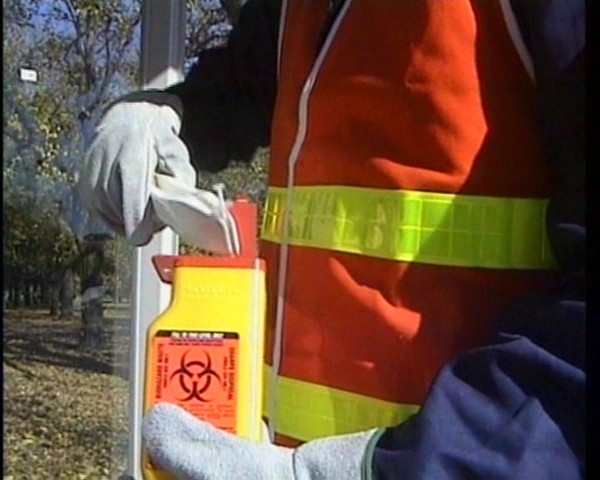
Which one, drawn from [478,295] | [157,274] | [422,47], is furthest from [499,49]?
[157,274]

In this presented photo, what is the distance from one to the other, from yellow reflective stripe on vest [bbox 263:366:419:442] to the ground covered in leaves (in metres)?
0.17

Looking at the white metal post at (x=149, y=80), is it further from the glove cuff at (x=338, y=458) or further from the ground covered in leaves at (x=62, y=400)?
the glove cuff at (x=338, y=458)

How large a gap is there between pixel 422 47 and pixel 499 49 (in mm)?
56

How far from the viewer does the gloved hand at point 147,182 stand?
0.81m

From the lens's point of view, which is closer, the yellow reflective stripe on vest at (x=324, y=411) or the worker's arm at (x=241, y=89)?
the yellow reflective stripe on vest at (x=324, y=411)

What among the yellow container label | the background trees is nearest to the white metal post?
the background trees

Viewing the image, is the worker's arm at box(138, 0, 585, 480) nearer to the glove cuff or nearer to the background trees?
the glove cuff

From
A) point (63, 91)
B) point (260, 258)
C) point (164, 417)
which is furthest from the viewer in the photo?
point (63, 91)

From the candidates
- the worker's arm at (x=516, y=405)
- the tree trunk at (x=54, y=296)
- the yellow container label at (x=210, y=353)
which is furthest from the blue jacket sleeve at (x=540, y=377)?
the tree trunk at (x=54, y=296)

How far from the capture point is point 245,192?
2.90ft

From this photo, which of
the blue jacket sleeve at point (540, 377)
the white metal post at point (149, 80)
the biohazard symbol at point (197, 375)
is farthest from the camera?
the white metal post at point (149, 80)

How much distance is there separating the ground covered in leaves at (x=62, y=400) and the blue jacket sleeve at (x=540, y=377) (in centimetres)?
30

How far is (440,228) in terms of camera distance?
0.73 meters

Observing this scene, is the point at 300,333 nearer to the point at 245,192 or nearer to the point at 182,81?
the point at 245,192
